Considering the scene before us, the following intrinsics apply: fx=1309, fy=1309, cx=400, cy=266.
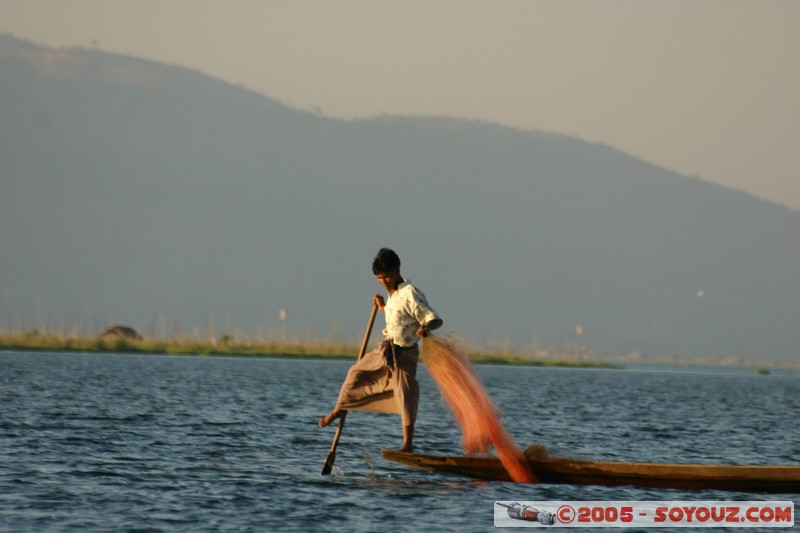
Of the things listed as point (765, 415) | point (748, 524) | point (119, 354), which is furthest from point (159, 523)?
point (119, 354)

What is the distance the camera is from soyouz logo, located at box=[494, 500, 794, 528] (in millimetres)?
16625

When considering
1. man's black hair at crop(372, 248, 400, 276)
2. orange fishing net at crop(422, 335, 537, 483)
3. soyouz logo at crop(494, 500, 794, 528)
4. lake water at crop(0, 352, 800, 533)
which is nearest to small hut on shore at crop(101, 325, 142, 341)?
lake water at crop(0, 352, 800, 533)

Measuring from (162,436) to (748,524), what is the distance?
12829 millimetres

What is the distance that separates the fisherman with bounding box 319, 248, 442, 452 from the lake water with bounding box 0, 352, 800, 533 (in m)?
0.84

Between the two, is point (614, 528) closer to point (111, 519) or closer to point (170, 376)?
point (111, 519)

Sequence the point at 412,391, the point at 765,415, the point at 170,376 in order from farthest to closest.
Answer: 1. the point at 170,376
2. the point at 765,415
3. the point at 412,391

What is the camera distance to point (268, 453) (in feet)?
77.2

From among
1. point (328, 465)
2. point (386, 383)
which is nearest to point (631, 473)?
point (386, 383)

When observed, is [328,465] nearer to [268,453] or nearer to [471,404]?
[471,404]

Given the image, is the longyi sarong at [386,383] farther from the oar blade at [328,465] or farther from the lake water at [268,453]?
the oar blade at [328,465]

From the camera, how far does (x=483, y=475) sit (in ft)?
64.5

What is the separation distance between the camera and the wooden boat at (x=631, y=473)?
61.0ft

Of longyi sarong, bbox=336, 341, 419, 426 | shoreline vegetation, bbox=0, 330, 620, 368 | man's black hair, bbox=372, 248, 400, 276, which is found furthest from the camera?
shoreline vegetation, bbox=0, 330, 620, 368

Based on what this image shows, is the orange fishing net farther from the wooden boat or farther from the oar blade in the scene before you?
the oar blade
